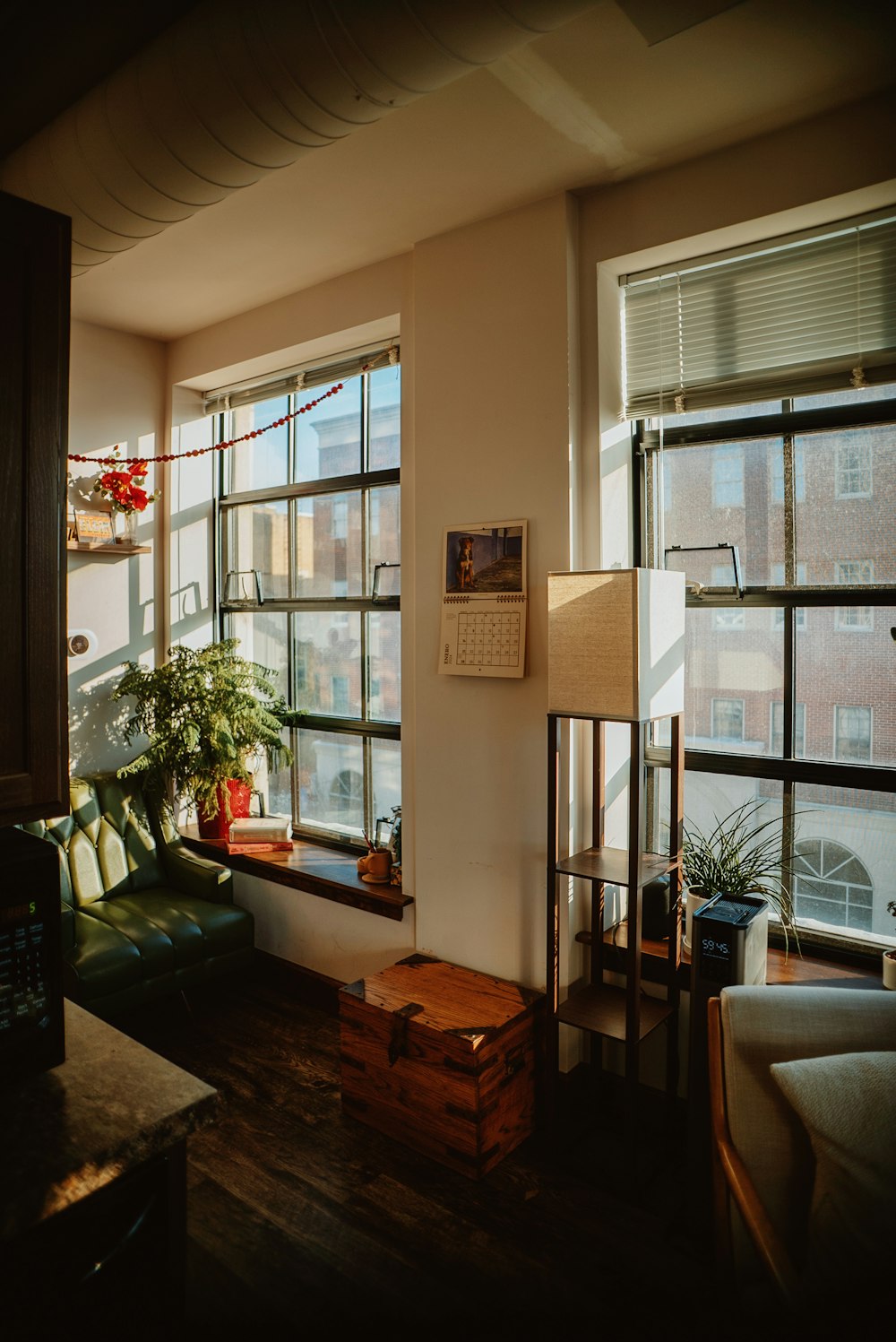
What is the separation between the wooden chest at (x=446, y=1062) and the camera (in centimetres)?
248

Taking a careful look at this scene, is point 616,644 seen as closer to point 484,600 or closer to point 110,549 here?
point 484,600

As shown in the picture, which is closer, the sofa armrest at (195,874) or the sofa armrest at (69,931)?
the sofa armrest at (69,931)

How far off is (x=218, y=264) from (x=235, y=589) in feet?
5.17

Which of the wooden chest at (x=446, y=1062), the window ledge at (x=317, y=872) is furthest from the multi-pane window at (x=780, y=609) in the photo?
the window ledge at (x=317, y=872)

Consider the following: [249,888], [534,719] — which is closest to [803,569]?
[534,719]

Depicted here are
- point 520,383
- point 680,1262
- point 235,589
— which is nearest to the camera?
point 680,1262

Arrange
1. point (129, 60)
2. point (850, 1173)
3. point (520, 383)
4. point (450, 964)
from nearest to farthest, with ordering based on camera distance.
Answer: point (850, 1173) → point (129, 60) → point (520, 383) → point (450, 964)

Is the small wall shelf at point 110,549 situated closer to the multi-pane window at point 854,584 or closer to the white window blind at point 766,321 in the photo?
the white window blind at point 766,321

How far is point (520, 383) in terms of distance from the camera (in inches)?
110

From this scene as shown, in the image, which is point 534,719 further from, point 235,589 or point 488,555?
point 235,589

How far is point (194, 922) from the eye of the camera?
11.2 ft

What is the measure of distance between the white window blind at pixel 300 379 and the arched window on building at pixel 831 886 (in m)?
2.40

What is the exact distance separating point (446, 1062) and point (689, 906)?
861 mm

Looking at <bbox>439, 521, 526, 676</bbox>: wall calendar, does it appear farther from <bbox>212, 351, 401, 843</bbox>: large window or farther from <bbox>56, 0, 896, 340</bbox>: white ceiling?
<bbox>56, 0, 896, 340</bbox>: white ceiling
